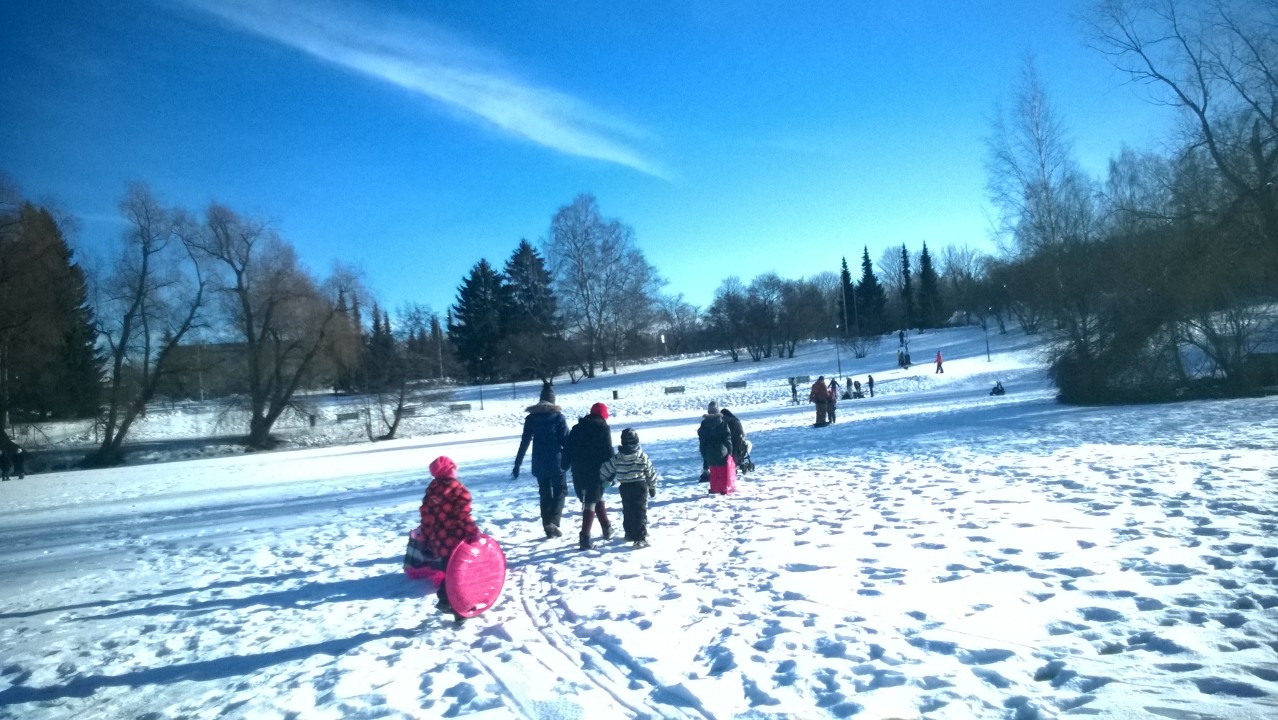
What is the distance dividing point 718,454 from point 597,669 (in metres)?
6.33

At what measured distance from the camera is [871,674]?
4.10 metres

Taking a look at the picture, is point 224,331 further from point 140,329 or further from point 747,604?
point 747,604

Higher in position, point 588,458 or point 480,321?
point 480,321

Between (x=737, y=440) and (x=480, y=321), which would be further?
(x=480, y=321)

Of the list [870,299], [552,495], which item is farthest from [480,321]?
[552,495]

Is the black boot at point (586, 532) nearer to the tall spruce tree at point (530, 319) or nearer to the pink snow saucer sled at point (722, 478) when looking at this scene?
the pink snow saucer sled at point (722, 478)

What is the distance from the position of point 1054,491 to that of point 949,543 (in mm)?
2968

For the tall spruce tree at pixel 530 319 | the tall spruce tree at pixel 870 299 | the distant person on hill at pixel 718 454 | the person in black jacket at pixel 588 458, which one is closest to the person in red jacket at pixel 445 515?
the person in black jacket at pixel 588 458

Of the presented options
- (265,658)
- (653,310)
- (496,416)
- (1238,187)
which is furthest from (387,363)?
(1238,187)

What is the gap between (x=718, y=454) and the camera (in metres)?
10.7

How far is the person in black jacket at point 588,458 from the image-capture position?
25.4 feet

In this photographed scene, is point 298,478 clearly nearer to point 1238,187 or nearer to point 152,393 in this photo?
point 152,393

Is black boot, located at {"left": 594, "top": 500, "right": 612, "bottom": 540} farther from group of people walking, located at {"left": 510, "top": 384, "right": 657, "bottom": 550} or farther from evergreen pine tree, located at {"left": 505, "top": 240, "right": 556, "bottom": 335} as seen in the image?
evergreen pine tree, located at {"left": 505, "top": 240, "right": 556, "bottom": 335}

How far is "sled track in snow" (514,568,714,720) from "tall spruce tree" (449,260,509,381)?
58289mm
